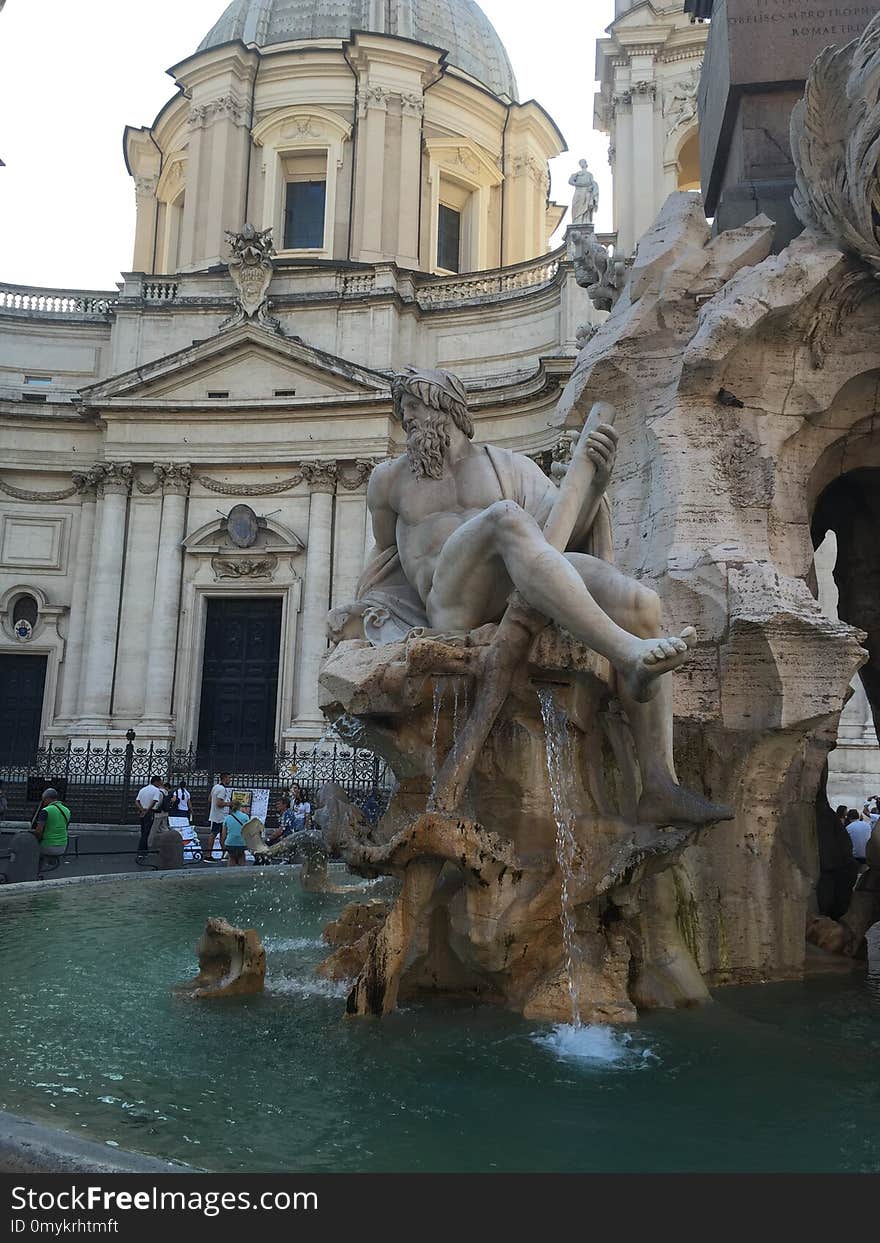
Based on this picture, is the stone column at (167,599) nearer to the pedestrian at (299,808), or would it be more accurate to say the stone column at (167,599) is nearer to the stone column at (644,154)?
the pedestrian at (299,808)

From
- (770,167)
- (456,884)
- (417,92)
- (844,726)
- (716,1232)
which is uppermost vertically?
(417,92)

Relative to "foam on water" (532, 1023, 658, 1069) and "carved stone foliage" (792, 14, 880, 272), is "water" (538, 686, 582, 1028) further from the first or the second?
"carved stone foliage" (792, 14, 880, 272)

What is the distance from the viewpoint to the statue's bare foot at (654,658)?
12.1 ft

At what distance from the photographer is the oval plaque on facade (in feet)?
90.7

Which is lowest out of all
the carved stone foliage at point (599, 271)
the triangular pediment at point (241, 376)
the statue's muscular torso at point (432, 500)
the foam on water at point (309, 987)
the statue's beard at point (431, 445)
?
the foam on water at point (309, 987)

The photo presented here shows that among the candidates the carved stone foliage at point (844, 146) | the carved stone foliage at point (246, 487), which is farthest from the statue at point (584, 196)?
the carved stone foliage at point (844, 146)

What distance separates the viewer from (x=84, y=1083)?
3260mm

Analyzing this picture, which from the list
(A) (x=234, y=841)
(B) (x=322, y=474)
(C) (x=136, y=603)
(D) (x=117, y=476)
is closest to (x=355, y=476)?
(B) (x=322, y=474)

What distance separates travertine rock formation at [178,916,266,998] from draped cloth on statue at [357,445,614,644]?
144cm

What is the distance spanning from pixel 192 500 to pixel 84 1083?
2600cm

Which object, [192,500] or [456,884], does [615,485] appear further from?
[192,500]

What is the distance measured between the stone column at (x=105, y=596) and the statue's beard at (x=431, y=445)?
2292 cm

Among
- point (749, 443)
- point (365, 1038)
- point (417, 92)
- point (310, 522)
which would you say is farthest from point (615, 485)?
point (417, 92)

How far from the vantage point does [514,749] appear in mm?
4211
